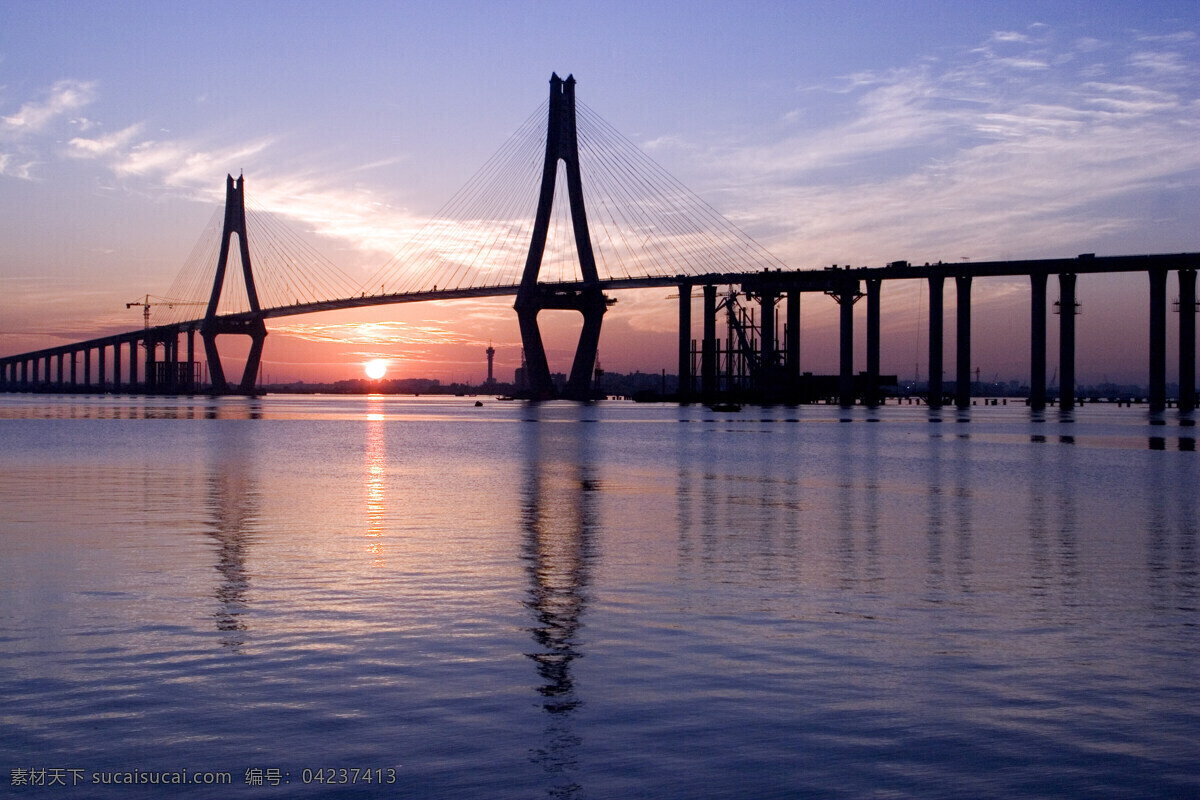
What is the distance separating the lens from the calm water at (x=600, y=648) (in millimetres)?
6105

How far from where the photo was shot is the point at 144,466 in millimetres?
30344

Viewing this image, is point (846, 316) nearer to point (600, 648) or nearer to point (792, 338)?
point (792, 338)

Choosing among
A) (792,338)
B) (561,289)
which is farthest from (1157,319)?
(561,289)

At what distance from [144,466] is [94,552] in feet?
58.3

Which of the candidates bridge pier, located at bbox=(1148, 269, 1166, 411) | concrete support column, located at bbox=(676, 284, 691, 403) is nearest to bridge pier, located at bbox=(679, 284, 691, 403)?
concrete support column, located at bbox=(676, 284, 691, 403)

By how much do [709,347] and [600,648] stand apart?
124 metres

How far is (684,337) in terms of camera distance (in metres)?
125

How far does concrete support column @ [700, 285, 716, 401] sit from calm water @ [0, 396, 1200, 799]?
10631cm

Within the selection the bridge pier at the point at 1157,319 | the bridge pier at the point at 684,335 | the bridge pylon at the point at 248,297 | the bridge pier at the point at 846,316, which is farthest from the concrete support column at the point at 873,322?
the bridge pylon at the point at 248,297

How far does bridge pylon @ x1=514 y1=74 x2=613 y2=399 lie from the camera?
337ft

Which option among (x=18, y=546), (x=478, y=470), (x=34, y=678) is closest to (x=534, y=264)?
(x=478, y=470)

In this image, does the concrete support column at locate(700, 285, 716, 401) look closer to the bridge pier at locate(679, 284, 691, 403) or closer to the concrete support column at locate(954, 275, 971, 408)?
the bridge pier at locate(679, 284, 691, 403)

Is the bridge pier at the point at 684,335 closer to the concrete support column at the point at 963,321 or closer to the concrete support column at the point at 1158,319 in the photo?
the concrete support column at the point at 963,321

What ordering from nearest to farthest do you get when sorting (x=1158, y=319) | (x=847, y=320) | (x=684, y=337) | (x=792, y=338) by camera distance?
1. (x=1158, y=319)
2. (x=847, y=320)
3. (x=684, y=337)
4. (x=792, y=338)
